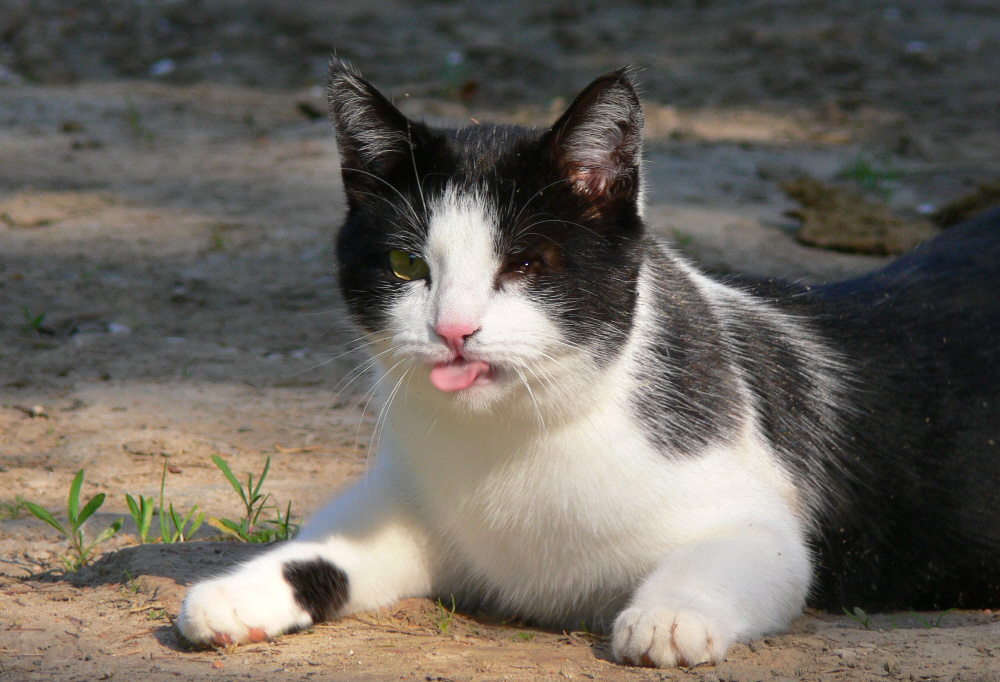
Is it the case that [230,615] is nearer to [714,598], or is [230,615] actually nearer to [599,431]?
[599,431]

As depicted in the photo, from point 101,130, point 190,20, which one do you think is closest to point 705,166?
point 101,130

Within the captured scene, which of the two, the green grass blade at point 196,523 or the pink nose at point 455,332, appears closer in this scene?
the pink nose at point 455,332

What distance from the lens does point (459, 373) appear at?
79.2 inches

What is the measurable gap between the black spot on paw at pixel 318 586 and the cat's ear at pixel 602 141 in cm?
100

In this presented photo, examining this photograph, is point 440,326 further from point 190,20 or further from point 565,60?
point 190,20

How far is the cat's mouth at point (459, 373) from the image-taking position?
201 centimetres

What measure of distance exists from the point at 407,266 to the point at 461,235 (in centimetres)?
14

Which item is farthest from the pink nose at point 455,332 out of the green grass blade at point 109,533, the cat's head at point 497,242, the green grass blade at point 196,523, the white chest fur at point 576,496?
the green grass blade at point 109,533

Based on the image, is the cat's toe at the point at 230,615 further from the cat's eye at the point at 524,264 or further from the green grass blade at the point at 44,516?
the cat's eye at the point at 524,264

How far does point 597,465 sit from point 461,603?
58 cm

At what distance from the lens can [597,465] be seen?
7.18ft

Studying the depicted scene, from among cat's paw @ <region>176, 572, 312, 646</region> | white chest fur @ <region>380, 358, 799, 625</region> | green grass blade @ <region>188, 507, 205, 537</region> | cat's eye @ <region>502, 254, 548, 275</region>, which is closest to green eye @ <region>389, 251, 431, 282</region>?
cat's eye @ <region>502, 254, 548, 275</region>

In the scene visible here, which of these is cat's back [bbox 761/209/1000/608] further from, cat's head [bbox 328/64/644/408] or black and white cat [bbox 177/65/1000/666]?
cat's head [bbox 328/64/644/408]

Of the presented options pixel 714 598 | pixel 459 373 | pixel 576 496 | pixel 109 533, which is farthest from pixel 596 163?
pixel 109 533
